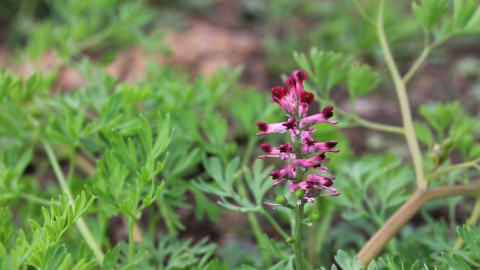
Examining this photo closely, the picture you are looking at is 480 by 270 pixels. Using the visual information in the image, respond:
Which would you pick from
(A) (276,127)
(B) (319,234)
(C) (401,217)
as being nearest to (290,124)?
(A) (276,127)

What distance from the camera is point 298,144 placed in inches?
29.6

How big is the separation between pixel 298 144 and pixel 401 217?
419 mm

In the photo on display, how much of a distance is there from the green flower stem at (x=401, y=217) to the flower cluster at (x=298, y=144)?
1.04ft

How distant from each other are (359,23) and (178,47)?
3.55ft

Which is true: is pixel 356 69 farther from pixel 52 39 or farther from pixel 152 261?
pixel 52 39

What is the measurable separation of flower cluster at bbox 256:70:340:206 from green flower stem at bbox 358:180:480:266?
316 millimetres

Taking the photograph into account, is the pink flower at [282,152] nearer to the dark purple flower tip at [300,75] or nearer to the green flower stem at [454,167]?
the dark purple flower tip at [300,75]

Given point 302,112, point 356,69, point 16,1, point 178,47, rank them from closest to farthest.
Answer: point 302,112
point 356,69
point 178,47
point 16,1

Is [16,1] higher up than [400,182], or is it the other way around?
[16,1]

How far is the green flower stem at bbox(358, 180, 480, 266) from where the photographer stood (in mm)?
1004

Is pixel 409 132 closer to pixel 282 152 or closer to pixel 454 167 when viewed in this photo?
pixel 454 167

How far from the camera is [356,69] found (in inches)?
46.8

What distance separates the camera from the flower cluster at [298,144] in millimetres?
738

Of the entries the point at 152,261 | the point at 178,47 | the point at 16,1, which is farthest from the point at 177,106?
the point at 16,1
